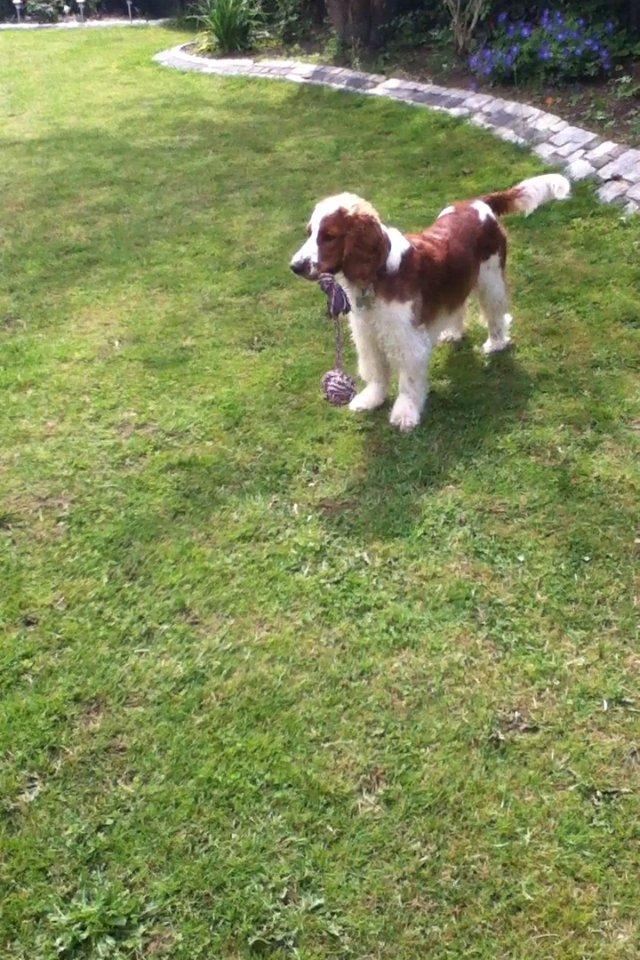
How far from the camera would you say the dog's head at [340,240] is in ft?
11.3

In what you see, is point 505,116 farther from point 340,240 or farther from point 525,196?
point 340,240

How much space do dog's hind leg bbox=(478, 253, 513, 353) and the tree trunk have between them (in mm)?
7864

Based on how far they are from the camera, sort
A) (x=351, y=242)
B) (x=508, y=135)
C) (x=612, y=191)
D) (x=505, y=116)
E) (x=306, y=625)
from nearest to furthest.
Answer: (x=306, y=625)
(x=351, y=242)
(x=612, y=191)
(x=508, y=135)
(x=505, y=116)

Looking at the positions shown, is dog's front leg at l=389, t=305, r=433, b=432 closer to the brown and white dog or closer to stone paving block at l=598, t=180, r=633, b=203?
the brown and white dog

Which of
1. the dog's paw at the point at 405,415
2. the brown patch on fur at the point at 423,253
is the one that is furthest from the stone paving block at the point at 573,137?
the dog's paw at the point at 405,415

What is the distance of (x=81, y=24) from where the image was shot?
16.7m

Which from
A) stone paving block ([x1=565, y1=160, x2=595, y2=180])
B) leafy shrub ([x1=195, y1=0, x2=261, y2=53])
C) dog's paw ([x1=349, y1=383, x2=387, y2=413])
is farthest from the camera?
leafy shrub ([x1=195, y1=0, x2=261, y2=53])

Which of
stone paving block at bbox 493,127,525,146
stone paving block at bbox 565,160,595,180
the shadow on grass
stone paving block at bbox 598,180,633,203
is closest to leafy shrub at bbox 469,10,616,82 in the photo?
stone paving block at bbox 493,127,525,146

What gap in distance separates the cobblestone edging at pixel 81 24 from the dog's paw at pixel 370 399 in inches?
596

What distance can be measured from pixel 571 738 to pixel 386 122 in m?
7.67

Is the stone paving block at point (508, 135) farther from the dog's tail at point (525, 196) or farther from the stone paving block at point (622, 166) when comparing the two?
the dog's tail at point (525, 196)

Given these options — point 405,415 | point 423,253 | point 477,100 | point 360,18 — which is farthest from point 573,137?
point 360,18

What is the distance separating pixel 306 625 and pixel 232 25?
38.6 feet

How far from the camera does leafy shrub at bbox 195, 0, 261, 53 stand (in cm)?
1192
